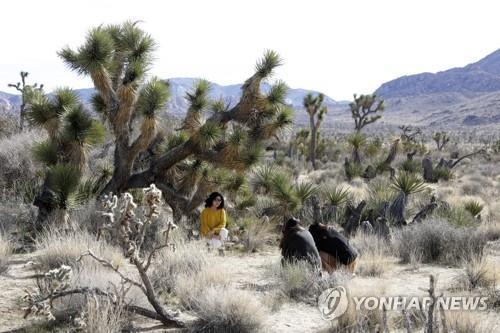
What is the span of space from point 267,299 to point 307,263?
97 cm

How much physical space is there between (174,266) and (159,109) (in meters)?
3.82

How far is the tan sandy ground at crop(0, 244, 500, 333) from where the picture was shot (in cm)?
560

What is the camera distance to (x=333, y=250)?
7.48 m

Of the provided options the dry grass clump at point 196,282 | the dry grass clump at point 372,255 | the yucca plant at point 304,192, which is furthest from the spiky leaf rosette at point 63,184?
the dry grass clump at point 372,255

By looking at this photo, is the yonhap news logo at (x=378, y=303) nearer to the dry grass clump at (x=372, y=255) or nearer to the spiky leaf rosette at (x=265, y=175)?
the dry grass clump at (x=372, y=255)

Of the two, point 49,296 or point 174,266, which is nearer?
point 49,296

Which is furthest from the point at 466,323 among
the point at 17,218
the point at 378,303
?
the point at 17,218

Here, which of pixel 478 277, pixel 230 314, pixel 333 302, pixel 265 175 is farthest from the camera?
pixel 265 175

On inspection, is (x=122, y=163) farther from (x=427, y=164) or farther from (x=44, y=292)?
(x=427, y=164)

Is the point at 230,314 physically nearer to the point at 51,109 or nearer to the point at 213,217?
the point at 213,217

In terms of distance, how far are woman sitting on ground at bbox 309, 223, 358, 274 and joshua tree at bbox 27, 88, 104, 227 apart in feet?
14.5

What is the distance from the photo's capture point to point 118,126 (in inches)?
411

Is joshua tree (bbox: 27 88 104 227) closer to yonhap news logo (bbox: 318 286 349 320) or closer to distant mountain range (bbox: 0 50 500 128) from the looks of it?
yonhap news logo (bbox: 318 286 349 320)

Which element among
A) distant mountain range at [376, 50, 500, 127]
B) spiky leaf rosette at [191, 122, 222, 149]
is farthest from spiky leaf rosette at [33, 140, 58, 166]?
distant mountain range at [376, 50, 500, 127]
